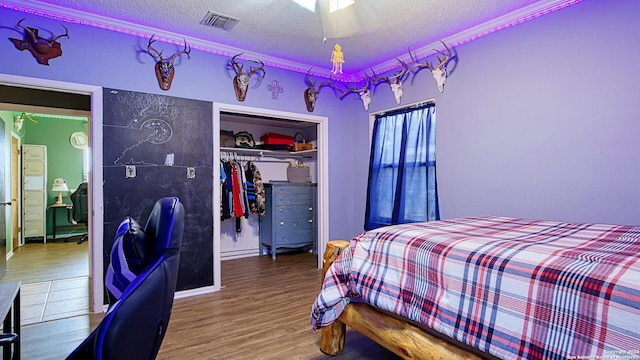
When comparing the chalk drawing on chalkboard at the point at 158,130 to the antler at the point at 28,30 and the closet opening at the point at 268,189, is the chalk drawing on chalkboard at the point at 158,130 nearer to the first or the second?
the antler at the point at 28,30

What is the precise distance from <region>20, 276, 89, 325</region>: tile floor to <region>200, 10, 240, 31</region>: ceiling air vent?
2647 mm

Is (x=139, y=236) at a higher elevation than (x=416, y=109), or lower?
lower

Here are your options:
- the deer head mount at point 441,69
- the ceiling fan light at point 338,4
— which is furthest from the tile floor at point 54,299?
the deer head mount at point 441,69

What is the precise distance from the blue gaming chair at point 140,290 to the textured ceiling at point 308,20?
2.15 meters

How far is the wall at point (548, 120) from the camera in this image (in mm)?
2188

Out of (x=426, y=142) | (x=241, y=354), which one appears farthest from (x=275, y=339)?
(x=426, y=142)

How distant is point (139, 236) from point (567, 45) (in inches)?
118

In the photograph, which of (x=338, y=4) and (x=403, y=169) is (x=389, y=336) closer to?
(x=403, y=169)

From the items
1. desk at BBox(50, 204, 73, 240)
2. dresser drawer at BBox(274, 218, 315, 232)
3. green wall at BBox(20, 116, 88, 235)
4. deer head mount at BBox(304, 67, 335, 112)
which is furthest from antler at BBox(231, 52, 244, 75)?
desk at BBox(50, 204, 73, 240)

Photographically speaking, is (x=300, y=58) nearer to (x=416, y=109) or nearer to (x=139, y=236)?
(x=416, y=109)

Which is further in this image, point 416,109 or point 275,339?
point 416,109

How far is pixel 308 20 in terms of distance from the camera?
9.08ft

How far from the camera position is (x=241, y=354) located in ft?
6.77

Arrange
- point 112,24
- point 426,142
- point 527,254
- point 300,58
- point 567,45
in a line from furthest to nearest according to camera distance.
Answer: point 300,58 → point 426,142 → point 112,24 → point 567,45 → point 527,254
